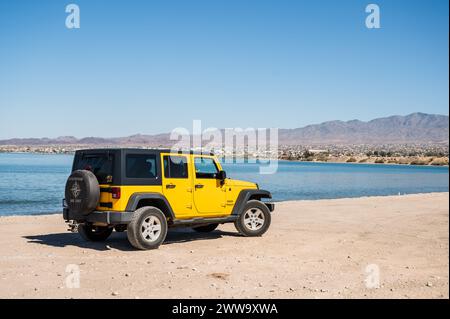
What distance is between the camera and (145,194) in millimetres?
11336

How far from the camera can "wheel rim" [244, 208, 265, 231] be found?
1350 cm

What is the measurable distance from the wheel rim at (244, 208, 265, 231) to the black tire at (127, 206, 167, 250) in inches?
101

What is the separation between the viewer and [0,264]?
9.88m

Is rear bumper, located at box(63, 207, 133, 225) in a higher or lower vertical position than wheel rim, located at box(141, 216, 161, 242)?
higher

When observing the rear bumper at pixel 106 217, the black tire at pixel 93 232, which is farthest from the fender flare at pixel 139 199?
the black tire at pixel 93 232

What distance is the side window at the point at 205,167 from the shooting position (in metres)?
12.6

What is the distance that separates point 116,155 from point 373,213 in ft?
37.2

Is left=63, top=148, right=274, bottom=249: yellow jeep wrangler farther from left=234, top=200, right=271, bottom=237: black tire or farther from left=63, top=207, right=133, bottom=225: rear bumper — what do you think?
left=234, top=200, right=271, bottom=237: black tire

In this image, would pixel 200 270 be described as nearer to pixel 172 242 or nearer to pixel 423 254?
pixel 172 242

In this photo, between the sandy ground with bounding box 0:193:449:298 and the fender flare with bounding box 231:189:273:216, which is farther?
the fender flare with bounding box 231:189:273:216

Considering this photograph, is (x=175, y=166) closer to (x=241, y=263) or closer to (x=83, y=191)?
(x=83, y=191)

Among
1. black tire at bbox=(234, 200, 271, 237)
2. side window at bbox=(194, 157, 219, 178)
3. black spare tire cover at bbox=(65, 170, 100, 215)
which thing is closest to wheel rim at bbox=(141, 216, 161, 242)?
black spare tire cover at bbox=(65, 170, 100, 215)

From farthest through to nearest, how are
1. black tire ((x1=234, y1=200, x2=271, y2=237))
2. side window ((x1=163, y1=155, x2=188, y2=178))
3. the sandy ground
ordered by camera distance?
black tire ((x1=234, y1=200, x2=271, y2=237)) → side window ((x1=163, y1=155, x2=188, y2=178)) → the sandy ground
